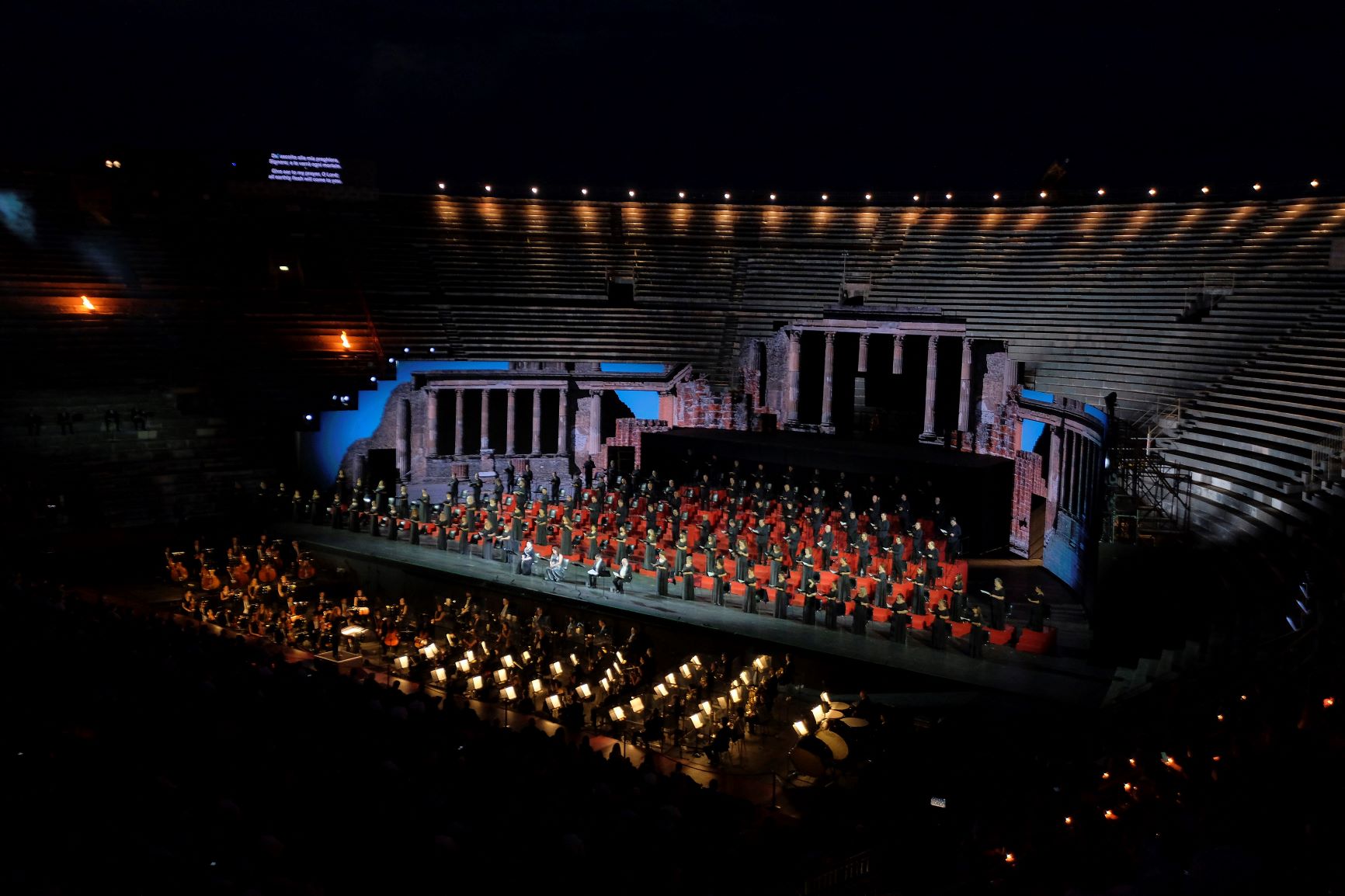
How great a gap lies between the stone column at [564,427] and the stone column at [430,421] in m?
3.58

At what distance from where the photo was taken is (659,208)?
3444 cm

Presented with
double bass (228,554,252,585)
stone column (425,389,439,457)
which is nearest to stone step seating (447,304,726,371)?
stone column (425,389,439,457)

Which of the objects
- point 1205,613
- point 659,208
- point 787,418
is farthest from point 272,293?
point 1205,613

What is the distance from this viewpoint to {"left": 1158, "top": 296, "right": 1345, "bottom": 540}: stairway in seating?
53.9 ft

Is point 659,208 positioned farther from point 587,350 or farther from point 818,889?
point 818,889

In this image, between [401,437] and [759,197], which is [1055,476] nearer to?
[759,197]

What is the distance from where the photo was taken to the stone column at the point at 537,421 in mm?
31125

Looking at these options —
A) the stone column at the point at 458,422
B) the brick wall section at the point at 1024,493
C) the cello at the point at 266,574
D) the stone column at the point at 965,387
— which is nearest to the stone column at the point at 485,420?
the stone column at the point at 458,422

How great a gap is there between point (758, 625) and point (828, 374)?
15.0m

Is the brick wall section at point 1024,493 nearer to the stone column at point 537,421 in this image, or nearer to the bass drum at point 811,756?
the stone column at point 537,421

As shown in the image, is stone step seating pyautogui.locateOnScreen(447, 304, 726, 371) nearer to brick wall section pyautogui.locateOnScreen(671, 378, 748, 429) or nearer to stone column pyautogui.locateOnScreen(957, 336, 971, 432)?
brick wall section pyautogui.locateOnScreen(671, 378, 748, 429)

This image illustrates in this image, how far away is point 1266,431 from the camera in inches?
768

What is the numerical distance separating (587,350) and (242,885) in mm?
25125

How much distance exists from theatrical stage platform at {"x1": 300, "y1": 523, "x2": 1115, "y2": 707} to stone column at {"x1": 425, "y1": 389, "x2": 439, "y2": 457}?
7.29 meters
